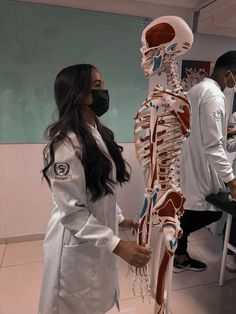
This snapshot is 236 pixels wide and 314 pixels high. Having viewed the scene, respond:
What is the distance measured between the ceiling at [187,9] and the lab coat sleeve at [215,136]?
94 centimetres

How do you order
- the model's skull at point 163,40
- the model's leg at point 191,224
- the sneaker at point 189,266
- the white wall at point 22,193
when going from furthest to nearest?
1. the white wall at point 22,193
2. the sneaker at point 189,266
3. the model's leg at point 191,224
4. the model's skull at point 163,40

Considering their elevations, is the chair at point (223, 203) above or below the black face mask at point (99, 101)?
below

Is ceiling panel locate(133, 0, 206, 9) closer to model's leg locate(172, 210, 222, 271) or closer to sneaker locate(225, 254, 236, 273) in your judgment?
model's leg locate(172, 210, 222, 271)

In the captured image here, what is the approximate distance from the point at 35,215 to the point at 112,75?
1467 millimetres

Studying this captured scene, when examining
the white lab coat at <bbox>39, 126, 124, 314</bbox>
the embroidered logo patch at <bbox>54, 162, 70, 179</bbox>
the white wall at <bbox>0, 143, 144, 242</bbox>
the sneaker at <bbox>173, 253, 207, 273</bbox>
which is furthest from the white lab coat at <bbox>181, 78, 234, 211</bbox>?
the white wall at <bbox>0, 143, 144, 242</bbox>

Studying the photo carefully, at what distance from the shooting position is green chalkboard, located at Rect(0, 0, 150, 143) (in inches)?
88.6

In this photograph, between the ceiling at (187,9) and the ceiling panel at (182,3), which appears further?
the ceiling panel at (182,3)

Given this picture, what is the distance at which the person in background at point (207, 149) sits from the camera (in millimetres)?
1731

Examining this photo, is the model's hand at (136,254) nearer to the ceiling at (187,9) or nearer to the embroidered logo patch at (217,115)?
the embroidered logo patch at (217,115)

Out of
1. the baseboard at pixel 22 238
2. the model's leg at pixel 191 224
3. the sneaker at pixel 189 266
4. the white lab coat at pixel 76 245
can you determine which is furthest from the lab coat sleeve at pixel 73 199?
the baseboard at pixel 22 238

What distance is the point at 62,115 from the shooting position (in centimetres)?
108

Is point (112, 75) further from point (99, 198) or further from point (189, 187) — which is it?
point (99, 198)

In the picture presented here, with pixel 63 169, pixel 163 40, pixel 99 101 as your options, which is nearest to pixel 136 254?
pixel 63 169

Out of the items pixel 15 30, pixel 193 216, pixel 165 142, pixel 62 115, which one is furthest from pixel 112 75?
pixel 165 142
